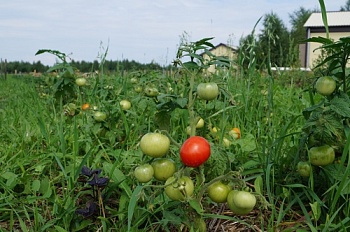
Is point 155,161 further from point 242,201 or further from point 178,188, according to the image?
point 242,201

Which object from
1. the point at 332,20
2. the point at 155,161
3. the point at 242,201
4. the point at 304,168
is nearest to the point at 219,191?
the point at 242,201

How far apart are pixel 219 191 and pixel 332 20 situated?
3126 cm

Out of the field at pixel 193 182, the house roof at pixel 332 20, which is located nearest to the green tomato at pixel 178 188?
the field at pixel 193 182

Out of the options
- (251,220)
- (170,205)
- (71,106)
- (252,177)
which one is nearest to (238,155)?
(252,177)

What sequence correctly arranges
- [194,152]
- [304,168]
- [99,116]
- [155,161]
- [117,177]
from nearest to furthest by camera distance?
[194,152]
[155,161]
[304,168]
[117,177]
[99,116]

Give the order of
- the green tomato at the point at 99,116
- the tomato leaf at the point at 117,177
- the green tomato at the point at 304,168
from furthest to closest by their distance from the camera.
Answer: the green tomato at the point at 99,116, the tomato leaf at the point at 117,177, the green tomato at the point at 304,168

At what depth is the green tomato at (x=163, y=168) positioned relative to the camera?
3.97 ft

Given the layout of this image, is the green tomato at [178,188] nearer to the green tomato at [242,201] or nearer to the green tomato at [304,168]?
the green tomato at [242,201]

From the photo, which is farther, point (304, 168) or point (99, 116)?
point (99, 116)

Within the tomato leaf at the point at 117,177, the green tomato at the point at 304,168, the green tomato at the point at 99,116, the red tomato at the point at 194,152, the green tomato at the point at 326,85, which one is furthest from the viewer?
the green tomato at the point at 99,116

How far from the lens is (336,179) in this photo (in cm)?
142

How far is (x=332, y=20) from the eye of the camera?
29469 mm

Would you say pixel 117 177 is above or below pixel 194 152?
below

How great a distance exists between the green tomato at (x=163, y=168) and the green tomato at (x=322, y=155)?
1.79ft
